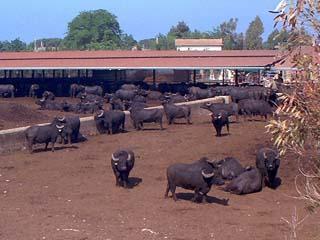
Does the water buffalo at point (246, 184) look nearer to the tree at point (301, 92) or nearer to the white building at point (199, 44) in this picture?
the tree at point (301, 92)

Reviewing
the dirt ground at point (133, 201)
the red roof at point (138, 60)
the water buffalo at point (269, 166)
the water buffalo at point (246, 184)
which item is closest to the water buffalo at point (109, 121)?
the dirt ground at point (133, 201)

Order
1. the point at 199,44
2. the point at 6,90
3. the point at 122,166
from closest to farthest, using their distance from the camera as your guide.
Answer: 1. the point at 122,166
2. the point at 6,90
3. the point at 199,44

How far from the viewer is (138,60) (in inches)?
1758

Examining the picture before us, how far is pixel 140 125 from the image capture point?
2656 cm

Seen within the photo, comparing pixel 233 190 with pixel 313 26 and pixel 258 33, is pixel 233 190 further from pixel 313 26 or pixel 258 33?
pixel 258 33

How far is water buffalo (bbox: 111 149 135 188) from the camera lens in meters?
15.3

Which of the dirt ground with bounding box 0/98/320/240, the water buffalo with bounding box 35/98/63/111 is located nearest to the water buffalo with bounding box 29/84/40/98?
the water buffalo with bounding box 35/98/63/111

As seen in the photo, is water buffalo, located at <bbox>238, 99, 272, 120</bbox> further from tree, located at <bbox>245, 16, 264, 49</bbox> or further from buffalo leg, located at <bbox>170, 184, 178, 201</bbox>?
tree, located at <bbox>245, 16, 264, 49</bbox>

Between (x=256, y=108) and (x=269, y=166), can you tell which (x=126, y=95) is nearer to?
(x=256, y=108)

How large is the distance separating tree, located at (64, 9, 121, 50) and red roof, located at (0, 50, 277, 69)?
60.6 metres

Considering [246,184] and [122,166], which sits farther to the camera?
[246,184]

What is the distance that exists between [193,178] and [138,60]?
31177 mm

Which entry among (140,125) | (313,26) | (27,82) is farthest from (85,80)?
(313,26)

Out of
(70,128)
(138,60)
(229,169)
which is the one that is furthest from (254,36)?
(229,169)
